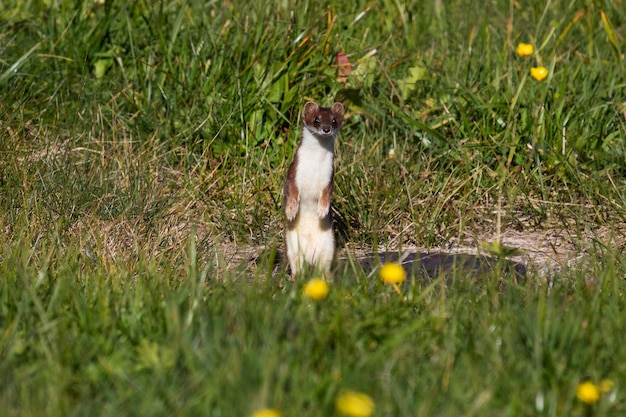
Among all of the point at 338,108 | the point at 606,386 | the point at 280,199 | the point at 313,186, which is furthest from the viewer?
the point at 280,199

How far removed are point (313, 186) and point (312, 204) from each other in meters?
0.13

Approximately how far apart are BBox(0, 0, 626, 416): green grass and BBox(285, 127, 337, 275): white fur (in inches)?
8.6

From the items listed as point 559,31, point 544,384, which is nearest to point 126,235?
point 544,384

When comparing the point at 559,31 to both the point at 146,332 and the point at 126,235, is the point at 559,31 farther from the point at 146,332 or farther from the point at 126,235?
the point at 146,332

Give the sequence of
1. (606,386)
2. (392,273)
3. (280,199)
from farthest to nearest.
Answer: (280,199) < (392,273) < (606,386)

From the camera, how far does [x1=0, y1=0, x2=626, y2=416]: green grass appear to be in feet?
9.93

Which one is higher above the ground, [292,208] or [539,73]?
[539,73]

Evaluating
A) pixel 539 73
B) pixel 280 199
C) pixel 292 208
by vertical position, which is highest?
pixel 539 73

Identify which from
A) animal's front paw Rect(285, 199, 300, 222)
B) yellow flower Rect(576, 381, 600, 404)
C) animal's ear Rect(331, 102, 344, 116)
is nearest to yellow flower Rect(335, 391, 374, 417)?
yellow flower Rect(576, 381, 600, 404)

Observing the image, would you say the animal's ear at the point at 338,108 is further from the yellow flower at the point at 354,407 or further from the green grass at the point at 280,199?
the yellow flower at the point at 354,407

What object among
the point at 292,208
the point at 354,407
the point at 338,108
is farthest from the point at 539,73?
the point at 354,407

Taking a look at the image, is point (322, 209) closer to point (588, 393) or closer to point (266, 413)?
point (588, 393)

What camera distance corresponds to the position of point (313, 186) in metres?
4.93

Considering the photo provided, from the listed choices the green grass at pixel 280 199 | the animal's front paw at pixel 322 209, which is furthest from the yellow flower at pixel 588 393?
the animal's front paw at pixel 322 209
